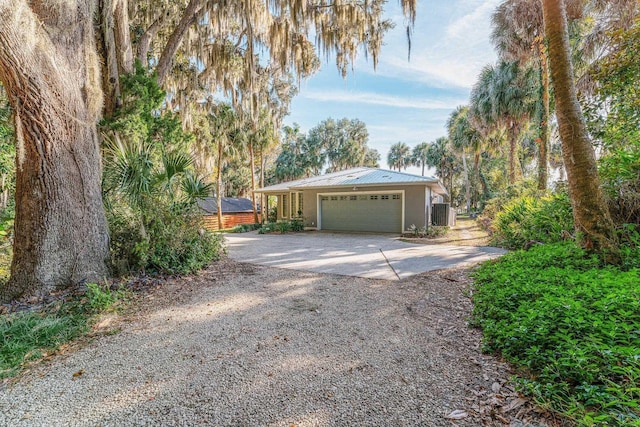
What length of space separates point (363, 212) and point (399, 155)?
30007 mm

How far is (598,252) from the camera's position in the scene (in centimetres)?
373

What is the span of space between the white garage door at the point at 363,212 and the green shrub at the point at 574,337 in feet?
29.2

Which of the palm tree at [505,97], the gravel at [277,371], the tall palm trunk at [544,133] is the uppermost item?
the palm tree at [505,97]

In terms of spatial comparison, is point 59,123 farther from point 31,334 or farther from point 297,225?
point 297,225

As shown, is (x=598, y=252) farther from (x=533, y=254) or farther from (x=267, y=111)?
(x=267, y=111)

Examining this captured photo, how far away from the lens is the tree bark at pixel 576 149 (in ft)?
12.5

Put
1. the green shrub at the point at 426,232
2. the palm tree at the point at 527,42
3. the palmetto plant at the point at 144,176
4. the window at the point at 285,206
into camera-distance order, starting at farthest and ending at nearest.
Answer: the window at the point at 285,206
the green shrub at the point at 426,232
the palm tree at the point at 527,42
the palmetto plant at the point at 144,176

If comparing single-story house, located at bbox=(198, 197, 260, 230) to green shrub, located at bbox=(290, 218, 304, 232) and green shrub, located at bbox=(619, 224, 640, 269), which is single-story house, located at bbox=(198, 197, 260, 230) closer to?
green shrub, located at bbox=(290, 218, 304, 232)

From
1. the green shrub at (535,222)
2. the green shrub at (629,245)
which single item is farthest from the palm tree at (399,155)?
the green shrub at (629,245)

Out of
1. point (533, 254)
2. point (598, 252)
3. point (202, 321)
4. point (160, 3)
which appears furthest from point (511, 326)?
point (160, 3)

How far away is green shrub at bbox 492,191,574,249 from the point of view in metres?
5.34

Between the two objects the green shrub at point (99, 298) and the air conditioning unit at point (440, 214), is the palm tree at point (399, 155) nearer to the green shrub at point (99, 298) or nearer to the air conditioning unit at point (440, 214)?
the air conditioning unit at point (440, 214)

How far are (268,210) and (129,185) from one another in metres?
14.3

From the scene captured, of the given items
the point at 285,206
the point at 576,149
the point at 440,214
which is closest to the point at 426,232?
the point at 440,214
